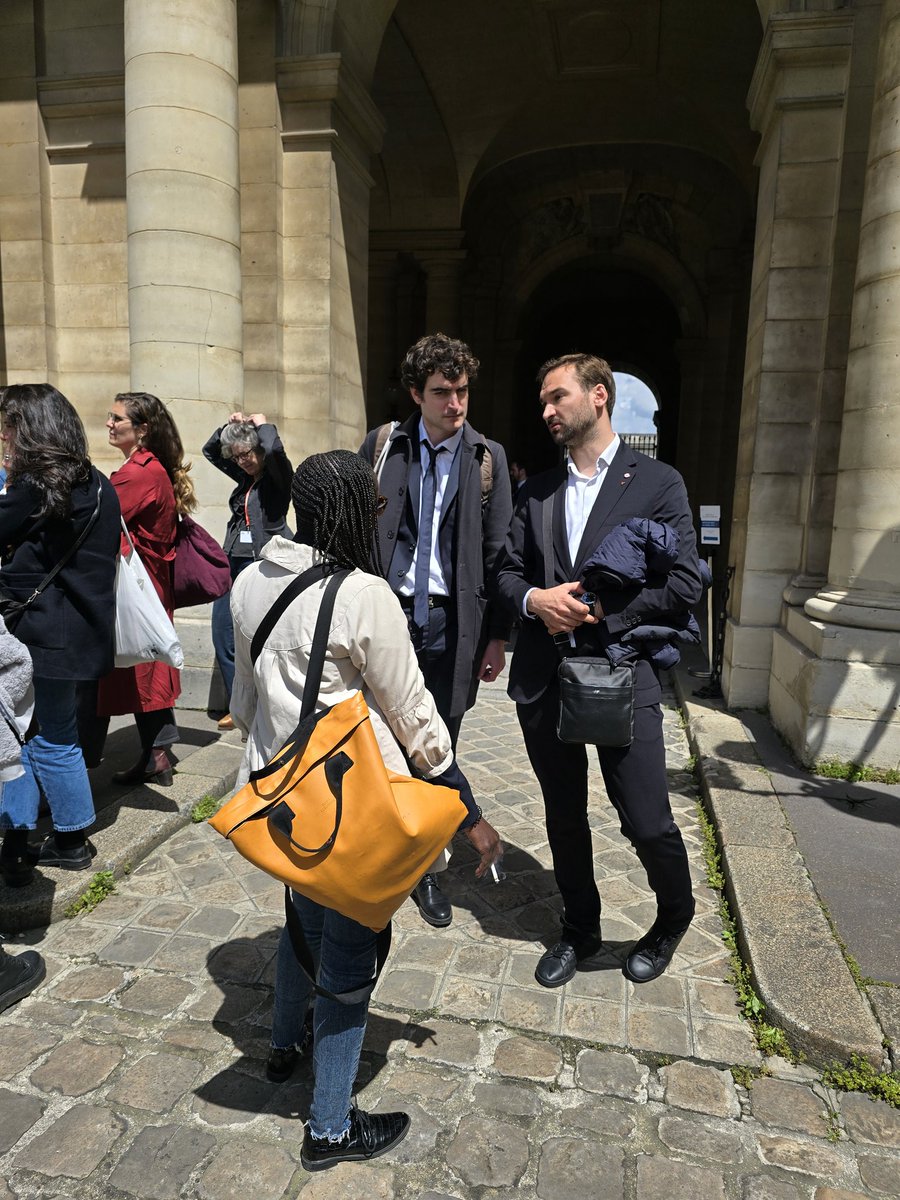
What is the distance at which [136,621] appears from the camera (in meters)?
3.45

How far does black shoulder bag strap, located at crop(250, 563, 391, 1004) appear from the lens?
1799 mm

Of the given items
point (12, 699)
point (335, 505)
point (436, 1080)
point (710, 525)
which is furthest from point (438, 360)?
point (710, 525)

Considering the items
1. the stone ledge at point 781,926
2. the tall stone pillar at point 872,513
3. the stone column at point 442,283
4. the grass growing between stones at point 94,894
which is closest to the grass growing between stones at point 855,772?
the tall stone pillar at point 872,513

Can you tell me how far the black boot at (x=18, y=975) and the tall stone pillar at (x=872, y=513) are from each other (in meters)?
3.78

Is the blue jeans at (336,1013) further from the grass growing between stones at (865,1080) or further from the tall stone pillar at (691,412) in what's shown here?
the tall stone pillar at (691,412)

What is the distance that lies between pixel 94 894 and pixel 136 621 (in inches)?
43.1

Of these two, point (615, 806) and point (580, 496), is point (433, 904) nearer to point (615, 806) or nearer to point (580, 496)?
point (615, 806)

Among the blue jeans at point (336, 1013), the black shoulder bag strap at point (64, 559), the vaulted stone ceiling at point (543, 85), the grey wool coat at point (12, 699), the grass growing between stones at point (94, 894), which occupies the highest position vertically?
the vaulted stone ceiling at point (543, 85)

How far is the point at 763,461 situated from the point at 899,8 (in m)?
2.52

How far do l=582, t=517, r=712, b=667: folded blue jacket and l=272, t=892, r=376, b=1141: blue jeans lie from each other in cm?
112

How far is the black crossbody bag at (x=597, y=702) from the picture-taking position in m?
2.46

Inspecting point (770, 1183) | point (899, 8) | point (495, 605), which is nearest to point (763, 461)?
point (899, 8)

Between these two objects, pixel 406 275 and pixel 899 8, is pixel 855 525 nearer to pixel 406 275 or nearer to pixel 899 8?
pixel 899 8

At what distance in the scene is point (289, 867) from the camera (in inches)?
67.4
